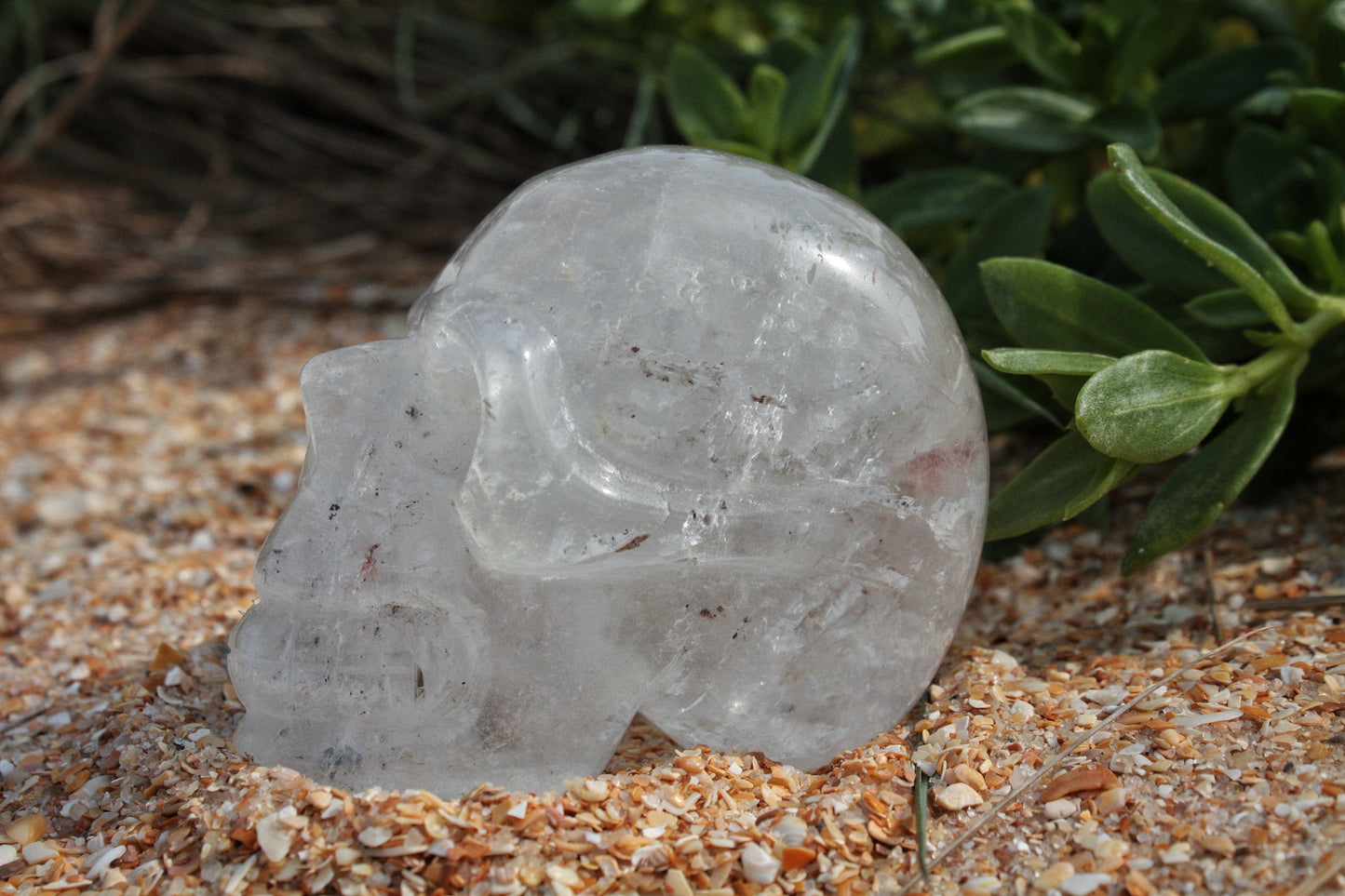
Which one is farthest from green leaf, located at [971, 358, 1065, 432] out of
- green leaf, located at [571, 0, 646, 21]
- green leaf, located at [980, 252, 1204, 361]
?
green leaf, located at [571, 0, 646, 21]

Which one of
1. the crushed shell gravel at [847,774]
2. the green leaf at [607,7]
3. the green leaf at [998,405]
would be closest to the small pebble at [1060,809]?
the crushed shell gravel at [847,774]

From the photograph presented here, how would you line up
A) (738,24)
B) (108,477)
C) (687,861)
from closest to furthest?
(687,861) → (108,477) → (738,24)

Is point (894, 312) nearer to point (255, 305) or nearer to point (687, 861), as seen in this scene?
point (687, 861)

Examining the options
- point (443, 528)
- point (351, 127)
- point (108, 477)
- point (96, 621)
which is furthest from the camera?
point (351, 127)

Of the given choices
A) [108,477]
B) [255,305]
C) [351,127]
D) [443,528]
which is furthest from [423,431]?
[351,127]

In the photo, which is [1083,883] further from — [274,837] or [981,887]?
[274,837]
